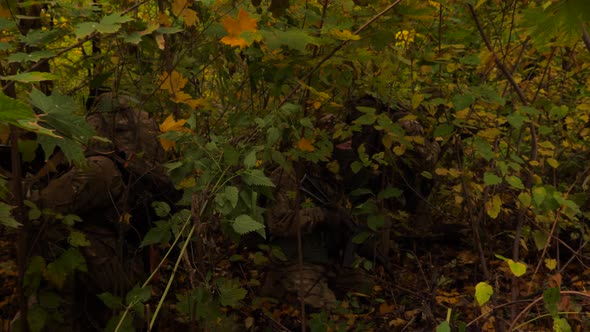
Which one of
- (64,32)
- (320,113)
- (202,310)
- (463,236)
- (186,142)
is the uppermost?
(64,32)

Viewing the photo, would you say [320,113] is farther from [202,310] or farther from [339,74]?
[202,310]

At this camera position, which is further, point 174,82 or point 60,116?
point 174,82

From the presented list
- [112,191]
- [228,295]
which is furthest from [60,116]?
[112,191]

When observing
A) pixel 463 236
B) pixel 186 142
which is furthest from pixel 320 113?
pixel 463 236

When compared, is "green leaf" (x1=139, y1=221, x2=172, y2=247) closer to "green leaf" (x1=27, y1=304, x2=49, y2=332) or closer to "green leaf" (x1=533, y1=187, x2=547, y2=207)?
"green leaf" (x1=27, y1=304, x2=49, y2=332)

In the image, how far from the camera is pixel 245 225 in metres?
1.46

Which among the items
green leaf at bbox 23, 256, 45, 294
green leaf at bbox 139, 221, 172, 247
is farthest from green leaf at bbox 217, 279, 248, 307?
green leaf at bbox 23, 256, 45, 294

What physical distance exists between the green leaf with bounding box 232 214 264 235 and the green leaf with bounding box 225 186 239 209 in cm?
4

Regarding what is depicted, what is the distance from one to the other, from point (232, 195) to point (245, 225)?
0.09m

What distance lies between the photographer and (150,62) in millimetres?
2387

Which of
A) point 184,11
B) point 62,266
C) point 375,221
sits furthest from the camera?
point 375,221

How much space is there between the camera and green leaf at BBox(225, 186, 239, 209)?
1.46 metres

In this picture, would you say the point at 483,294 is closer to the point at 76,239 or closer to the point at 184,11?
the point at 184,11

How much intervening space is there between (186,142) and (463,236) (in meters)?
3.10
